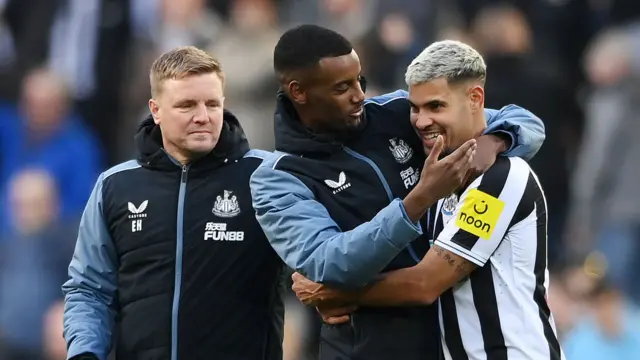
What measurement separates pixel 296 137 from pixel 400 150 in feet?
1.32

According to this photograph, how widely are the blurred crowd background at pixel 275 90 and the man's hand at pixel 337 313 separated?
146 inches

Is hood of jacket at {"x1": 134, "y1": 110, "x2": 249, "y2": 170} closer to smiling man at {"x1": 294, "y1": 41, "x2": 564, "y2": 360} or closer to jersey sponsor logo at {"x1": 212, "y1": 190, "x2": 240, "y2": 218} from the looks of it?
jersey sponsor logo at {"x1": 212, "y1": 190, "x2": 240, "y2": 218}

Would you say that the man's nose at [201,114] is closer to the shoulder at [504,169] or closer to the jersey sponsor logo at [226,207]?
the jersey sponsor logo at [226,207]

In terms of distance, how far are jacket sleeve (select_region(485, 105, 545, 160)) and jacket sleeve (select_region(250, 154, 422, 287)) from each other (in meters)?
0.61

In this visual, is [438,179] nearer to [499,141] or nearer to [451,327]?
[499,141]

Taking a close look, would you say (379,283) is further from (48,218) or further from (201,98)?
(48,218)

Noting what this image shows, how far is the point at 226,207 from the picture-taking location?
17.4 feet

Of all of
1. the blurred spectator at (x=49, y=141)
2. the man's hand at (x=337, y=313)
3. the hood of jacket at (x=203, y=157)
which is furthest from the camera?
the blurred spectator at (x=49, y=141)

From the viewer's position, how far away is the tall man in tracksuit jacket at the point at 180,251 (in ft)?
17.1

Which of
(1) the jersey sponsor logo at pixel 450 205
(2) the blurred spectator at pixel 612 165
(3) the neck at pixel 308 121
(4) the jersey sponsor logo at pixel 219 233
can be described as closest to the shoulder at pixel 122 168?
(4) the jersey sponsor logo at pixel 219 233

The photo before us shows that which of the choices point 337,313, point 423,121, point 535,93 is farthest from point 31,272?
point 423,121

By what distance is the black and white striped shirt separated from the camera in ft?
15.5

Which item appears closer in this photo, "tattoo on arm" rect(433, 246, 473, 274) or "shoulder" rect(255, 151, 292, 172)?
"tattoo on arm" rect(433, 246, 473, 274)

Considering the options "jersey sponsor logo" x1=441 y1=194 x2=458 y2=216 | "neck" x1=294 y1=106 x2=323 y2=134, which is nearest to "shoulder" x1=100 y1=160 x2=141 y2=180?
"neck" x1=294 y1=106 x2=323 y2=134
